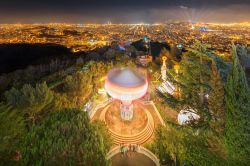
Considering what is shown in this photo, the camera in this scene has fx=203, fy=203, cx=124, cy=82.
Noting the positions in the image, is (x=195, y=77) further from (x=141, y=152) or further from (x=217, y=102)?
(x=141, y=152)

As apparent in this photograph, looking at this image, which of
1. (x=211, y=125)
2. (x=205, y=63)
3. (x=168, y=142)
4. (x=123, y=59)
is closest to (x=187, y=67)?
(x=205, y=63)

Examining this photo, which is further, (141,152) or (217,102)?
(141,152)

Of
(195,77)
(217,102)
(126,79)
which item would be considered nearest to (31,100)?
(126,79)

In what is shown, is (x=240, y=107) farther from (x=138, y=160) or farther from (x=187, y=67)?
(x=138, y=160)

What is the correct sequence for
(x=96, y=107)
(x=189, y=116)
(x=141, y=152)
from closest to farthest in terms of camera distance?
(x=189, y=116)
(x=141, y=152)
(x=96, y=107)

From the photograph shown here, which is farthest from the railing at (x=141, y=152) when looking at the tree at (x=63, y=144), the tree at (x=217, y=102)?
the tree at (x=217, y=102)

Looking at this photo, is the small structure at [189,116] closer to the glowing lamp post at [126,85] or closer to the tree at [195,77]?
the tree at [195,77]
